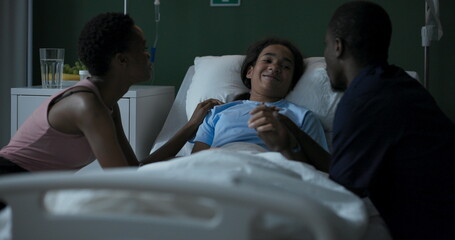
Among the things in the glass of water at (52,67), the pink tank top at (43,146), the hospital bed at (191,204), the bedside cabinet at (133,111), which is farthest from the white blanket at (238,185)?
the glass of water at (52,67)

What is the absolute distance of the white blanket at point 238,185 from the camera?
3.32 feet

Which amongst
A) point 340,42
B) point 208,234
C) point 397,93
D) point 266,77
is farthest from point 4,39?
point 208,234

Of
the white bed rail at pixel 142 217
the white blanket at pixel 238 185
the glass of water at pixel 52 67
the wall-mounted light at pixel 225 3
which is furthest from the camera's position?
the wall-mounted light at pixel 225 3

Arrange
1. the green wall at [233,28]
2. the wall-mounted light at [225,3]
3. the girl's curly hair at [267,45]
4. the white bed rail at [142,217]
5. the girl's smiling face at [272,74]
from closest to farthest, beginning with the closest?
the white bed rail at [142,217] < the girl's smiling face at [272,74] < the girl's curly hair at [267,45] < the green wall at [233,28] < the wall-mounted light at [225,3]

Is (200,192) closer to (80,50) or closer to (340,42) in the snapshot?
(340,42)

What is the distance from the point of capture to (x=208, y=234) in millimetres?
882

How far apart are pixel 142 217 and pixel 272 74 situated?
1.68 meters

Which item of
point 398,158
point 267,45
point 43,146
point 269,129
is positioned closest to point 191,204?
point 398,158

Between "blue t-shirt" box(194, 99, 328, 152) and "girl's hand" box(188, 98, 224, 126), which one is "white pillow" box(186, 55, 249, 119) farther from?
"blue t-shirt" box(194, 99, 328, 152)

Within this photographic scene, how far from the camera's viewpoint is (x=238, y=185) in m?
0.99

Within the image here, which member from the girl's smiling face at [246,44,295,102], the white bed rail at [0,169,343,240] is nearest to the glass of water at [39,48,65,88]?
the girl's smiling face at [246,44,295,102]

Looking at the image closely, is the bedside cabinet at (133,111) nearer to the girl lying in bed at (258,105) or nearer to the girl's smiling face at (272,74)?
the girl lying in bed at (258,105)

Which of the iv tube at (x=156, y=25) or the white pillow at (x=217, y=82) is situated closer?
the white pillow at (x=217, y=82)

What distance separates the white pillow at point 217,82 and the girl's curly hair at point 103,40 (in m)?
0.91
